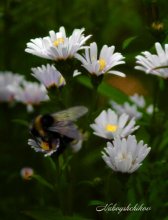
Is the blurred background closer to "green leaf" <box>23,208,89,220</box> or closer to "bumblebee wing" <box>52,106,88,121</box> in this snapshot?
"green leaf" <box>23,208,89,220</box>

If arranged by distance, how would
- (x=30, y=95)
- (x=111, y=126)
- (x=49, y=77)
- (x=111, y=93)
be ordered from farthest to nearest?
(x=30, y=95) < (x=111, y=93) < (x=111, y=126) < (x=49, y=77)

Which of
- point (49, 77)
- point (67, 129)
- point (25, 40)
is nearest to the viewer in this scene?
point (67, 129)

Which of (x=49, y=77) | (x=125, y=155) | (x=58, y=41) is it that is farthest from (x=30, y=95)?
(x=125, y=155)

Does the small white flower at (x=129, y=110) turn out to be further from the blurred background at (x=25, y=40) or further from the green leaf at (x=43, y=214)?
the green leaf at (x=43, y=214)

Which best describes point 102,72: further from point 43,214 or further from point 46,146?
point 43,214

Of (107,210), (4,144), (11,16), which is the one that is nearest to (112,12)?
(11,16)

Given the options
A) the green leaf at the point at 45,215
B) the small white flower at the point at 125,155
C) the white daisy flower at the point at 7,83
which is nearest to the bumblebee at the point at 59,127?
the small white flower at the point at 125,155

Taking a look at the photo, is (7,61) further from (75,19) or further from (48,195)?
(48,195)
